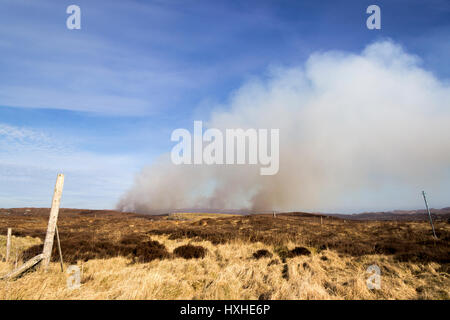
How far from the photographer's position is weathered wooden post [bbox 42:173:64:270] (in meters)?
6.80

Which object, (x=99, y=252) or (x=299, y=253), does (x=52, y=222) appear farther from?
(x=299, y=253)

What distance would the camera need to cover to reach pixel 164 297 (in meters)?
5.67

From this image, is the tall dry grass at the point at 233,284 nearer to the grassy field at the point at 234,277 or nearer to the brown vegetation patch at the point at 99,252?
the grassy field at the point at 234,277

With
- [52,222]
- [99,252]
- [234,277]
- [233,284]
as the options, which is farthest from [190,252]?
[52,222]

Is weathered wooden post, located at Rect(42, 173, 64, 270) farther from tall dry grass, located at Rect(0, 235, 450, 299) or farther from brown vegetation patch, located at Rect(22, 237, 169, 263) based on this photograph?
brown vegetation patch, located at Rect(22, 237, 169, 263)

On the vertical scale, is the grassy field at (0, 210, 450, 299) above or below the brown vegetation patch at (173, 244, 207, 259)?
above

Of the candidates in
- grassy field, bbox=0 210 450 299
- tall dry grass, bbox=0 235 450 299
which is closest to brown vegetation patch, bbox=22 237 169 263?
grassy field, bbox=0 210 450 299

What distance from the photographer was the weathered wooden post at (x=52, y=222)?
6801 millimetres

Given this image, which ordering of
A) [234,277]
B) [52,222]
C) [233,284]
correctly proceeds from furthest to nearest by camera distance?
[234,277] → [52,222] → [233,284]

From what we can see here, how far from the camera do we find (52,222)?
6.79 m

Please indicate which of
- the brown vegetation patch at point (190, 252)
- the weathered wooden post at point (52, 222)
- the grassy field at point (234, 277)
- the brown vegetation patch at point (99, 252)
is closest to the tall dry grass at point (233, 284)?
the grassy field at point (234, 277)
